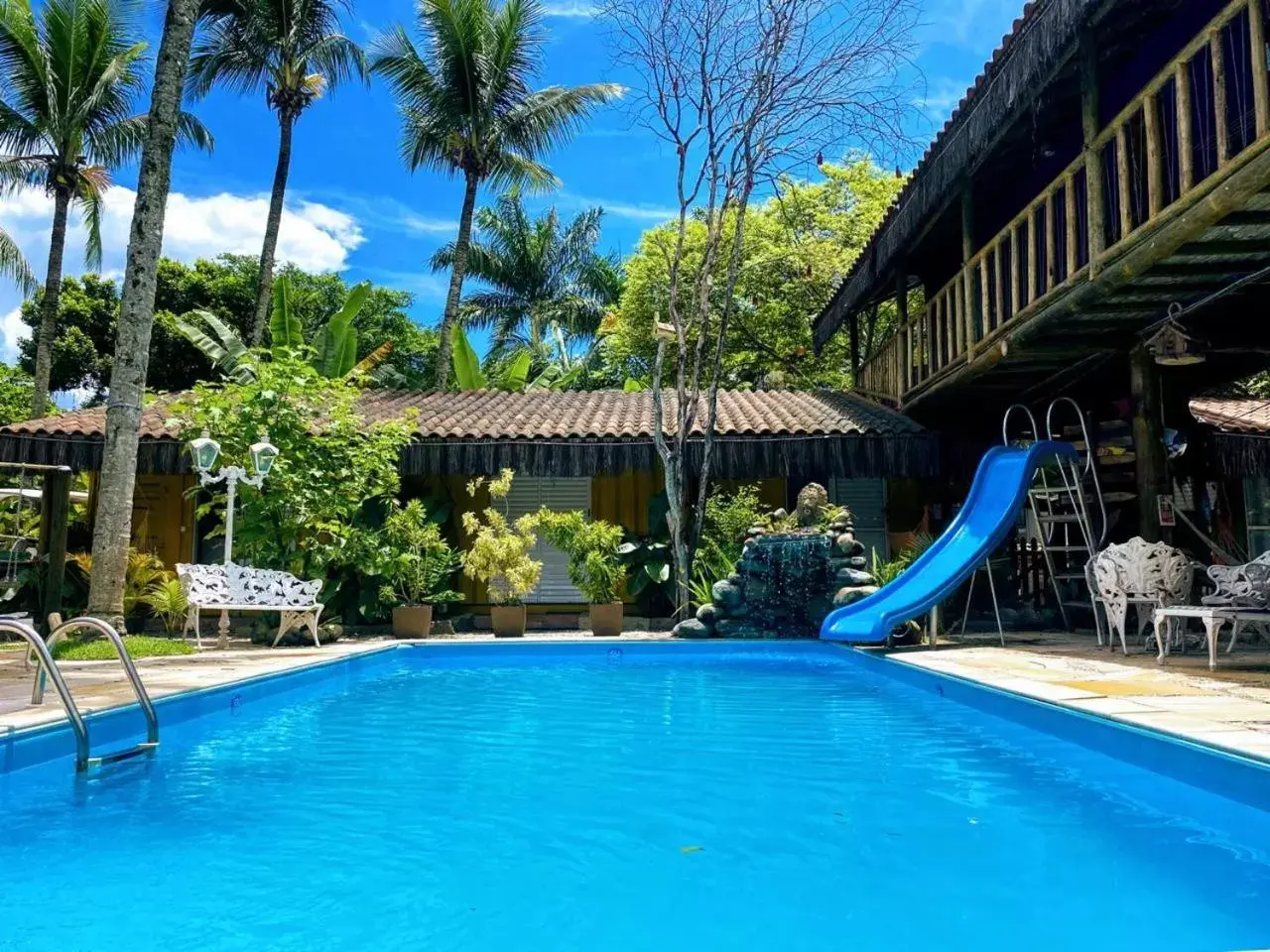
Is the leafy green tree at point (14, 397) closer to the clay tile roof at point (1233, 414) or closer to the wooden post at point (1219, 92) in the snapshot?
the clay tile roof at point (1233, 414)

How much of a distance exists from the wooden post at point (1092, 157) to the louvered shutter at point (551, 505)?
907 cm

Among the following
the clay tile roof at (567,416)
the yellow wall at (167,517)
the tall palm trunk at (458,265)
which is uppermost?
the tall palm trunk at (458,265)

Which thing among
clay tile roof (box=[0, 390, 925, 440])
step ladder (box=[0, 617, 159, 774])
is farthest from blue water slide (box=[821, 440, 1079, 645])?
step ladder (box=[0, 617, 159, 774])

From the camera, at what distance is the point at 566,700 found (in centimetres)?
741

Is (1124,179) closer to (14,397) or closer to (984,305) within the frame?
(984,305)

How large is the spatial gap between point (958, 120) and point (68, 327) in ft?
86.3

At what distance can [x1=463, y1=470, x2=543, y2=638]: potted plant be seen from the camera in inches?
452

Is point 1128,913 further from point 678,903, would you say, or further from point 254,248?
point 254,248

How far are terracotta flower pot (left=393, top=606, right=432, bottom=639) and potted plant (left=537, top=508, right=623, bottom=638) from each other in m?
1.79

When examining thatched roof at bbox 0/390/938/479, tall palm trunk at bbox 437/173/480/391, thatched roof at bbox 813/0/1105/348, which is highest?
tall palm trunk at bbox 437/173/480/391

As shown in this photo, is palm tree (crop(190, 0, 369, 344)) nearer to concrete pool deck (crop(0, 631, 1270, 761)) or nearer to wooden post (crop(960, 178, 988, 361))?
concrete pool deck (crop(0, 631, 1270, 761))

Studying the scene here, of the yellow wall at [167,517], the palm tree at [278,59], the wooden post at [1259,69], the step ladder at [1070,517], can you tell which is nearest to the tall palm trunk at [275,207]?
the palm tree at [278,59]

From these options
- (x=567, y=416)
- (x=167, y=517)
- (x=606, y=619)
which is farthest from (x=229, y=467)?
(x=567, y=416)

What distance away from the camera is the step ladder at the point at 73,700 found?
14.5 feet
